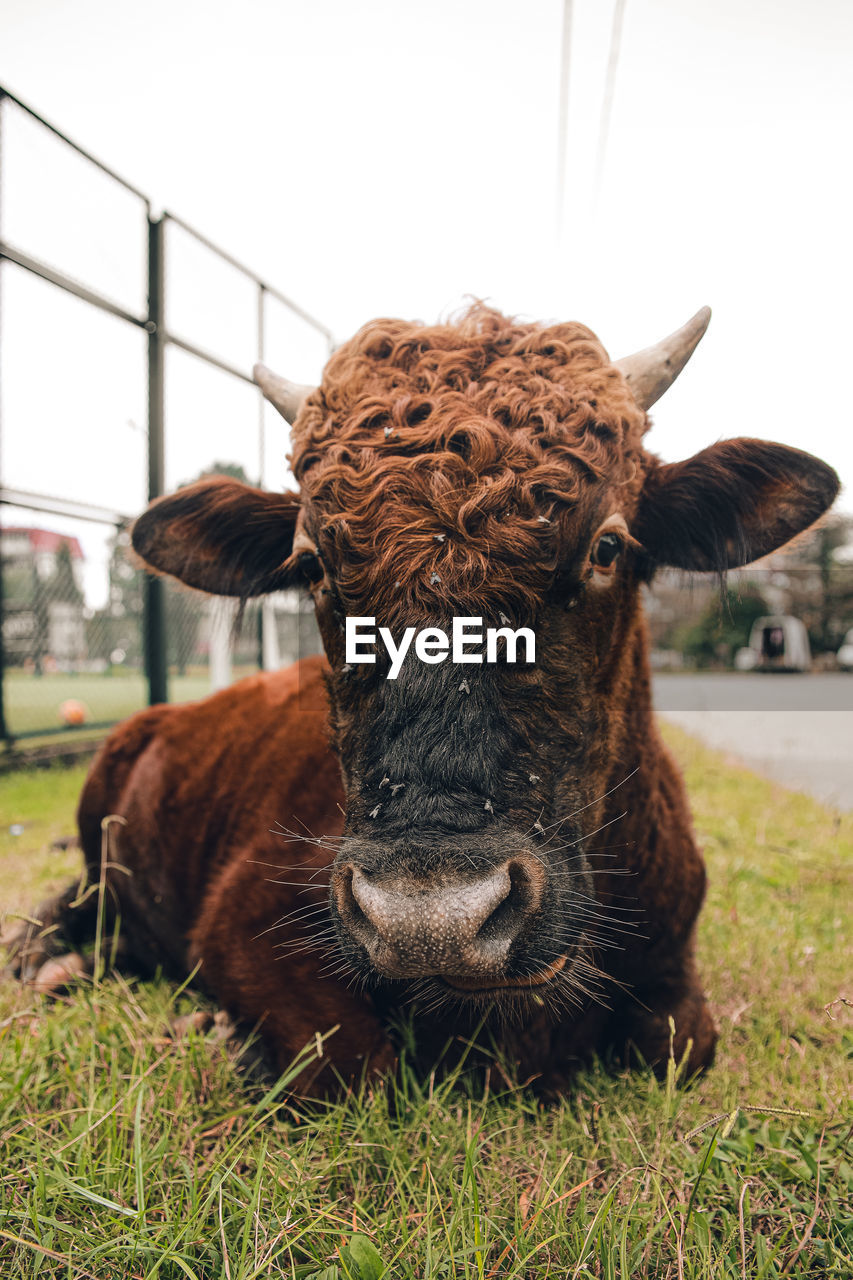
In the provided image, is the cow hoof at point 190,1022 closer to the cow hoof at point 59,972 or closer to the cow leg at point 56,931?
the cow hoof at point 59,972

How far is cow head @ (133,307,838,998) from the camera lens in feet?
5.14

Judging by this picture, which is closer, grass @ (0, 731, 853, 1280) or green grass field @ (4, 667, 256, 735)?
grass @ (0, 731, 853, 1280)

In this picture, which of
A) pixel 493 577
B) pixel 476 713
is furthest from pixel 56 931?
pixel 493 577

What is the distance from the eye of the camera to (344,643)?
207 cm

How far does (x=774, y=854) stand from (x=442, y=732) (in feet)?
11.3

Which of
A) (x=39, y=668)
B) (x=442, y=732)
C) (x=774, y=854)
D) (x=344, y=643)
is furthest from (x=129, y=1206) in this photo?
(x=39, y=668)

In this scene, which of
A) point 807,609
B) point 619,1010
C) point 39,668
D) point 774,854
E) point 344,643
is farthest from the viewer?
point 807,609

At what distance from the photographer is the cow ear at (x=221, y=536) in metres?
2.70

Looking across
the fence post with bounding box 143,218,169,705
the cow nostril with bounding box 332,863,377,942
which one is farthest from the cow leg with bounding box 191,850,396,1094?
the fence post with bounding box 143,218,169,705

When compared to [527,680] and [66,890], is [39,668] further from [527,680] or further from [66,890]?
[527,680]

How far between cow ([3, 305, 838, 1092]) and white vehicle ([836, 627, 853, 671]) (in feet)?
82.2

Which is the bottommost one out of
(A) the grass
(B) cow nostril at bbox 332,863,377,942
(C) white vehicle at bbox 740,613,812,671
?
(A) the grass

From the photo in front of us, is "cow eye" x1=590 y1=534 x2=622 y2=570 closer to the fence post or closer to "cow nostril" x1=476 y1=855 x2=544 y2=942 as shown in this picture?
"cow nostril" x1=476 y1=855 x2=544 y2=942

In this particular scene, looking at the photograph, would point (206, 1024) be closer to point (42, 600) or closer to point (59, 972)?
point (59, 972)
